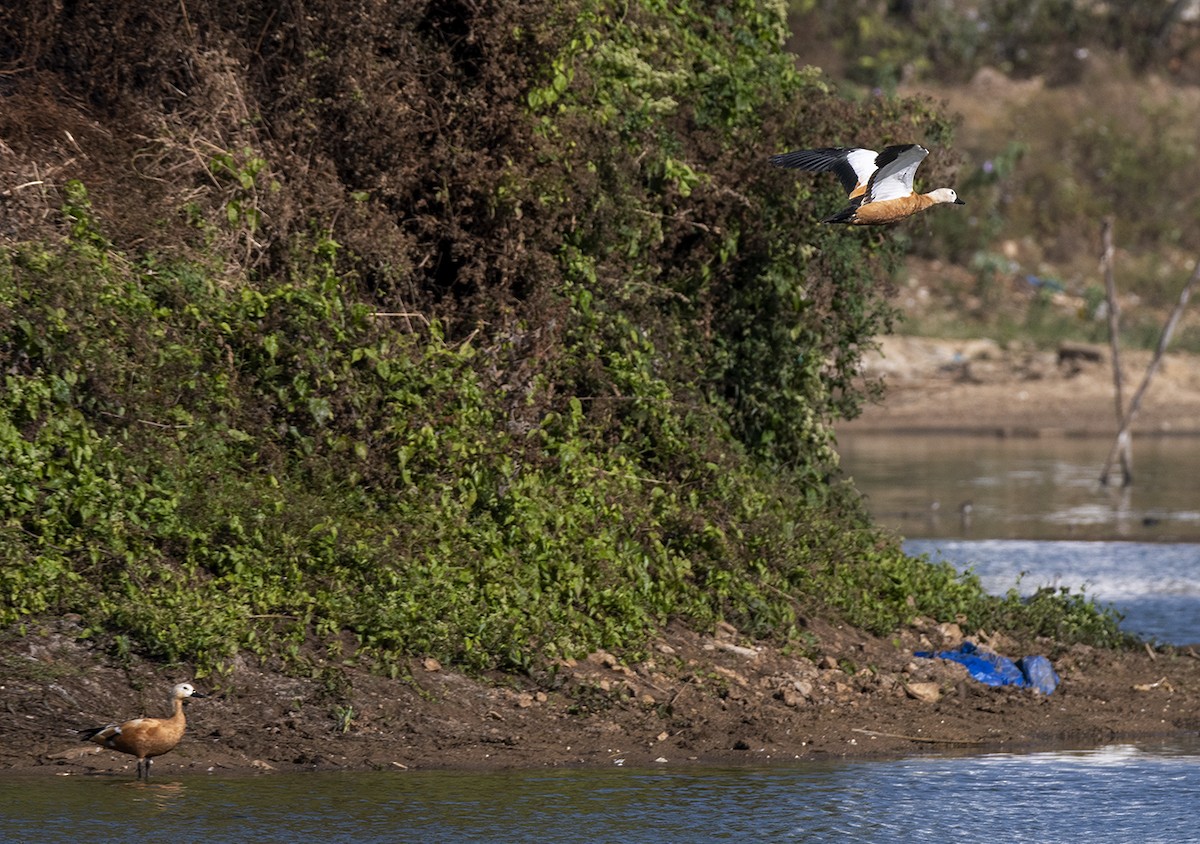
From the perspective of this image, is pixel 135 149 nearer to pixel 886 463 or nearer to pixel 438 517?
pixel 438 517

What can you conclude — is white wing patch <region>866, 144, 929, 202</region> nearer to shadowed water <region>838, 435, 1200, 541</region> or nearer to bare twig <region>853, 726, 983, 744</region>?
bare twig <region>853, 726, 983, 744</region>

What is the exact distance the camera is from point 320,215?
32.5ft

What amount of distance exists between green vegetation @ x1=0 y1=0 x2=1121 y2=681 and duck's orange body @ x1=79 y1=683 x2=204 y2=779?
62 centimetres

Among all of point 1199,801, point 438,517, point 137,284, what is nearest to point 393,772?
point 438,517

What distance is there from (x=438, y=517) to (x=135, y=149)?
275 cm

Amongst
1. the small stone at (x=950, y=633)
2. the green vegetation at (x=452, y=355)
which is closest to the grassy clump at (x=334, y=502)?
the green vegetation at (x=452, y=355)

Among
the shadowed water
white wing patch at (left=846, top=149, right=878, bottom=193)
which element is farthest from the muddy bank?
the shadowed water

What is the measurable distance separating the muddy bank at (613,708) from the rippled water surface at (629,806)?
248 mm

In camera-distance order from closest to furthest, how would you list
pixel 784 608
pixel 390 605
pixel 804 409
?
pixel 390 605
pixel 784 608
pixel 804 409

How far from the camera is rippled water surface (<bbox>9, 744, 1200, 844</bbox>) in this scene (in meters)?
7.06

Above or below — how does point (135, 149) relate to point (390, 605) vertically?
above

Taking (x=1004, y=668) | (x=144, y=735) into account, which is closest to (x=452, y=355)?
Result: (x=144, y=735)

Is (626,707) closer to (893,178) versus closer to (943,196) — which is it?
(893,178)

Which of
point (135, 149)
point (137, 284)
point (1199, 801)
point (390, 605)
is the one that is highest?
point (135, 149)
